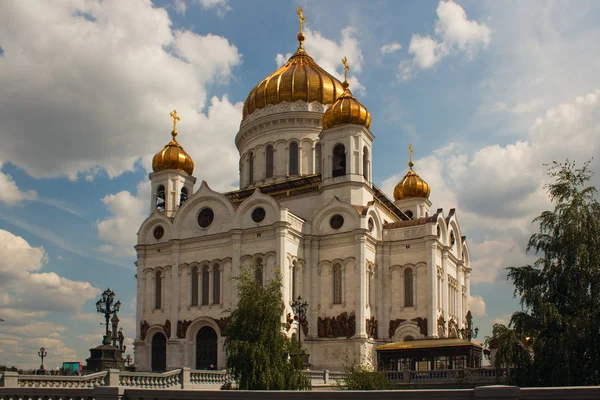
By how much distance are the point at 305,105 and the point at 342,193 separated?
9.68 meters

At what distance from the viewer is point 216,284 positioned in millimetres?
41375

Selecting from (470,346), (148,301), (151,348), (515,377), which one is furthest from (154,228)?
(515,377)

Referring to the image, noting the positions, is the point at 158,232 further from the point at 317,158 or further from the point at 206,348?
the point at 317,158

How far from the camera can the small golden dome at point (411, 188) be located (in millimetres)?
50875

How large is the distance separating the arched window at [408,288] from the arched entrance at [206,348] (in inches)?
455

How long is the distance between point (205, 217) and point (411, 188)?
16.4 metres

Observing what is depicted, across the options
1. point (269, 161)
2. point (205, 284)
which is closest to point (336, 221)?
point (205, 284)

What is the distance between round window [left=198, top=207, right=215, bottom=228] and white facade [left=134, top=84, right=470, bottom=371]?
0.07 m

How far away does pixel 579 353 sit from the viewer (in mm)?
18781

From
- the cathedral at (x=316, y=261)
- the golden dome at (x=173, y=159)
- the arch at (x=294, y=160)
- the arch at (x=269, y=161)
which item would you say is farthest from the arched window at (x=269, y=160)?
the golden dome at (x=173, y=159)

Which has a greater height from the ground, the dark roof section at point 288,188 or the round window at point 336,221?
the dark roof section at point 288,188

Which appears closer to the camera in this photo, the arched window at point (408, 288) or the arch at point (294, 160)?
the arched window at point (408, 288)

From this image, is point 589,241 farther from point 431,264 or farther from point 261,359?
point 431,264

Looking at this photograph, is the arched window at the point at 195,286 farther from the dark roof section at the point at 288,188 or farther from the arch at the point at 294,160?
the arch at the point at 294,160
